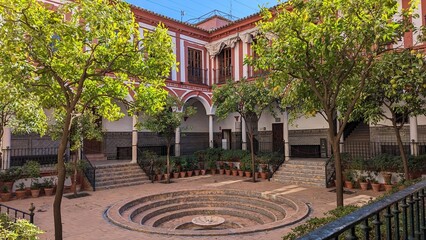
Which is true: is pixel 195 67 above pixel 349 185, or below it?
above

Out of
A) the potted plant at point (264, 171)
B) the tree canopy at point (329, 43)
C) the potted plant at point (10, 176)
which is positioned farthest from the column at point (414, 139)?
the potted plant at point (10, 176)

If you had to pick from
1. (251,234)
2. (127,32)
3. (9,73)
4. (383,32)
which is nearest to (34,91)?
(9,73)

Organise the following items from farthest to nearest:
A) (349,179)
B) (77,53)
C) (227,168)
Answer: (227,168), (349,179), (77,53)

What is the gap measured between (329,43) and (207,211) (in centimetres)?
685

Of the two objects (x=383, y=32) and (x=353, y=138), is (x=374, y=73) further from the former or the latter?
(x=353, y=138)

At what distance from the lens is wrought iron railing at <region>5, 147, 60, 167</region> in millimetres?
13318

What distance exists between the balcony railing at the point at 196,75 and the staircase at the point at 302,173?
761 centimetres

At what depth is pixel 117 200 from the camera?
1022 centimetres

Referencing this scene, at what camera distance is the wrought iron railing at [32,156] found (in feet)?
43.7

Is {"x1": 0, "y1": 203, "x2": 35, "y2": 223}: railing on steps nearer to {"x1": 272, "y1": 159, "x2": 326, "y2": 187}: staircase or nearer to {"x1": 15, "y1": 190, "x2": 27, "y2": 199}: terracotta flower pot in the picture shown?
{"x1": 15, "y1": 190, "x2": 27, "y2": 199}: terracotta flower pot

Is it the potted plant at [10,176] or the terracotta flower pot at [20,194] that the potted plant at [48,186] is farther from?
the potted plant at [10,176]

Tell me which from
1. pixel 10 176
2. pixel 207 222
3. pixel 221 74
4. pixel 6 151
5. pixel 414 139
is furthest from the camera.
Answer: pixel 221 74

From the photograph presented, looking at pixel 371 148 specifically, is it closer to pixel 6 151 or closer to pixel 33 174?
pixel 33 174

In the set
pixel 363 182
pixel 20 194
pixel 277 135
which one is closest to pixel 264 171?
pixel 363 182
